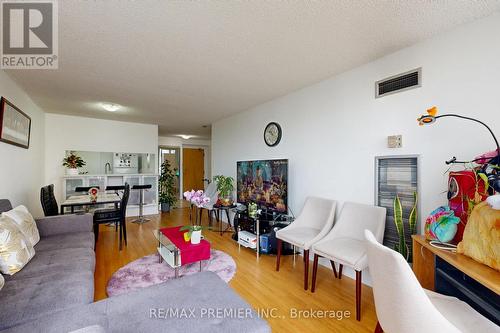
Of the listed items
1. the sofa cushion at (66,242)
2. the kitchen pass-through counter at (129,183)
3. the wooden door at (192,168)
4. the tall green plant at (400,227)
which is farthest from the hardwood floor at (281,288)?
the wooden door at (192,168)

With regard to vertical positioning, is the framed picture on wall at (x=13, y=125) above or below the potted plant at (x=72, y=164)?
above

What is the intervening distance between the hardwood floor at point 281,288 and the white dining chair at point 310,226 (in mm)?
201

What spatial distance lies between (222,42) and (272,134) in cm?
200

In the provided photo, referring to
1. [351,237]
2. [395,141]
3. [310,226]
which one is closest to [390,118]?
[395,141]

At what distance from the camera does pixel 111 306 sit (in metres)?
1.28

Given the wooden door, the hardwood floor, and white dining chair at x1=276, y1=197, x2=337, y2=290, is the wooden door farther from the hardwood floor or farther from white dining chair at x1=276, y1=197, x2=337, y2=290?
white dining chair at x1=276, y1=197, x2=337, y2=290

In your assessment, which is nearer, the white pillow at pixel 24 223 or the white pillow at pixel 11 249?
the white pillow at pixel 11 249

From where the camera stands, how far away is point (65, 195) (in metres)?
4.79

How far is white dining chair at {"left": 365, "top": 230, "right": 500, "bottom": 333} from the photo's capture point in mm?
993

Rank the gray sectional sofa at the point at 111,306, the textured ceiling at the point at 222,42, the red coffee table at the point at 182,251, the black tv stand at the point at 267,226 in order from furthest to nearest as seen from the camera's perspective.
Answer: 1. the black tv stand at the point at 267,226
2. the red coffee table at the point at 182,251
3. the textured ceiling at the point at 222,42
4. the gray sectional sofa at the point at 111,306

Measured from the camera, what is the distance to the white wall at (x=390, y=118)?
5.66 feet

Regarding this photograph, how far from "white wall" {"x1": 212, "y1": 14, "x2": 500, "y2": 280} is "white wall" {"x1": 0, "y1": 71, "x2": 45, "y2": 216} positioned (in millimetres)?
3428

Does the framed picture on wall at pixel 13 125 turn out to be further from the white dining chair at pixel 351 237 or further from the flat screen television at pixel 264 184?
the white dining chair at pixel 351 237

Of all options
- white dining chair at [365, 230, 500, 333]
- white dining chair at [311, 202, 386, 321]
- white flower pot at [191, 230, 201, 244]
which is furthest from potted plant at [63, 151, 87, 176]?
white dining chair at [365, 230, 500, 333]
